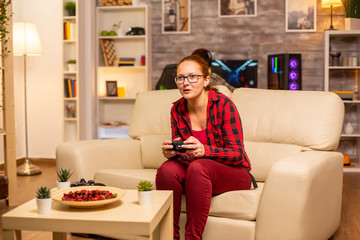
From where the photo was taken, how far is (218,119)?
2.49 m

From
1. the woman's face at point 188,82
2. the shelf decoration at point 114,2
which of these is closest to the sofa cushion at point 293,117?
the woman's face at point 188,82

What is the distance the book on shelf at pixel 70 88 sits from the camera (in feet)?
18.7

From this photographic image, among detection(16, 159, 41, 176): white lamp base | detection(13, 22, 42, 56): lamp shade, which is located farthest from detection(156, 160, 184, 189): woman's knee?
detection(13, 22, 42, 56): lamp shade

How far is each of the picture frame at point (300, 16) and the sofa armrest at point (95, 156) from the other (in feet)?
10.9

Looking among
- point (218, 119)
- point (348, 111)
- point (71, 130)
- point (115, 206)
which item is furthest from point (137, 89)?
point (115, 206)

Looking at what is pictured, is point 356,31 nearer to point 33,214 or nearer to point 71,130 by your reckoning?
point 71,130

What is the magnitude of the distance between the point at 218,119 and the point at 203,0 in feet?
12.4

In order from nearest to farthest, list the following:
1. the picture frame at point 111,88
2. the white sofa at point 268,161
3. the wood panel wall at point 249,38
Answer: the white sofa at point 268,161, the wood panel wall at point 249,38, the picture frame at point 111,88

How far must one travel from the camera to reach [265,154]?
2.79 meters

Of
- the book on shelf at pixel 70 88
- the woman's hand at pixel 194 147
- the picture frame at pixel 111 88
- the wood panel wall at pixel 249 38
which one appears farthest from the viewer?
the picture frame at pixel 111 88

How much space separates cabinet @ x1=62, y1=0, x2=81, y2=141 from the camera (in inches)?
221

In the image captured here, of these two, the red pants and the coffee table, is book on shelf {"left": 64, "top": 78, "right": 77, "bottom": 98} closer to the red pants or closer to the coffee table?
the red pants

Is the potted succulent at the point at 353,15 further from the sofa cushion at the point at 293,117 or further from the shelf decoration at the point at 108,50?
the sofa cushion at the point at 293,117

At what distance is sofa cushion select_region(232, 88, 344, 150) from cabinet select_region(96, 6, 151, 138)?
311 cm
